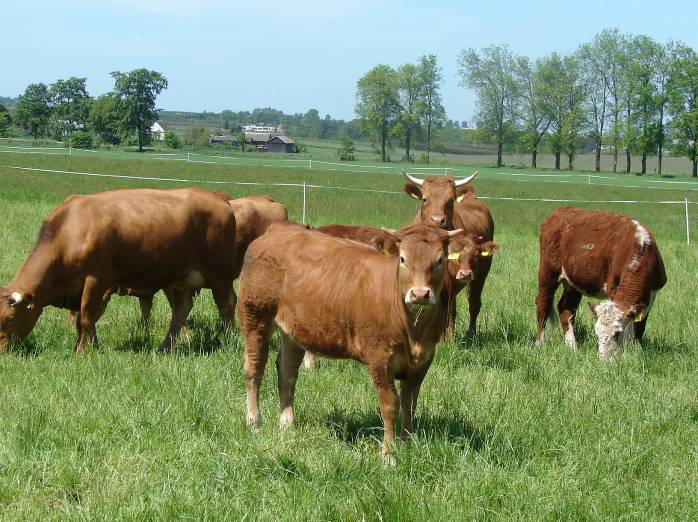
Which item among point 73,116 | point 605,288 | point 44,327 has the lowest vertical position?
point 44,327

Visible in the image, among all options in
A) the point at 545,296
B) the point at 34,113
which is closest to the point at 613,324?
the point at 545,296

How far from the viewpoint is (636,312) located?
805 centimetres

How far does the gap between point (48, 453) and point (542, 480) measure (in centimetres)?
287

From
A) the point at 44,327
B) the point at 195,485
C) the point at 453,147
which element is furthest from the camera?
the point at 453,147

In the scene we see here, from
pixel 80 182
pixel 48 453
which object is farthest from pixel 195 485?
pixel 80 182

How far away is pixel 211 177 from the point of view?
39688 millimetres

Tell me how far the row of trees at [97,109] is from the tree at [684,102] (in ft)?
176

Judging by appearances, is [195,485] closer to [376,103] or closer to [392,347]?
[392,347]

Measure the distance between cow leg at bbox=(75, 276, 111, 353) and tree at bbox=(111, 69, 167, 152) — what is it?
8480 cm

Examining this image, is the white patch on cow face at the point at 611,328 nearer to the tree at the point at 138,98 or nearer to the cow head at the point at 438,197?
the cow head at the point at 438,197

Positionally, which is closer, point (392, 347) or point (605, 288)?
point (392, 347)

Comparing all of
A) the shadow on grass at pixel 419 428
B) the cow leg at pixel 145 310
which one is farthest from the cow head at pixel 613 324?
the cow leg at pixel 145 310

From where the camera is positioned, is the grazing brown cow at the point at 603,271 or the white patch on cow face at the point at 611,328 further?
the grazing brown cow at the point at 603,271

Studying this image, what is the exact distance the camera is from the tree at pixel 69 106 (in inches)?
4126
